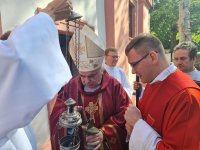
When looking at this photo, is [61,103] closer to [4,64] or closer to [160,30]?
[4,64]

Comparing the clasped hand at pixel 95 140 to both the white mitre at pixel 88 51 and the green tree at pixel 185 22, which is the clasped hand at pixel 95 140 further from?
Result: the green tree at pixel 185 22

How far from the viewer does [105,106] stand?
8.54ft

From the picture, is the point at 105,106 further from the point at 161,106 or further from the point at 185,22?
the point at 185,22

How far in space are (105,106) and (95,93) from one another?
6.5 inches

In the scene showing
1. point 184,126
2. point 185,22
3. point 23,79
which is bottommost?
point 185,22

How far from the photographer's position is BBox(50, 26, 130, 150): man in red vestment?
253 centimetres

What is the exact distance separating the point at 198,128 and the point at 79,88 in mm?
1273

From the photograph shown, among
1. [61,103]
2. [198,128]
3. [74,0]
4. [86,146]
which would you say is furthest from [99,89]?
[74,0]

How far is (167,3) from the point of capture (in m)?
32.3

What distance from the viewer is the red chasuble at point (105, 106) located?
97.2 inches

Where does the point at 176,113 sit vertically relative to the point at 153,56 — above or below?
below

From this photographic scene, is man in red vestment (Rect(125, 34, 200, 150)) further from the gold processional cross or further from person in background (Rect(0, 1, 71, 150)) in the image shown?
person in background (Rect(0, 1, 71, 150))

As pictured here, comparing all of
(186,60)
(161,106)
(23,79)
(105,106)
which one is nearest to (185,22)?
(186,60)

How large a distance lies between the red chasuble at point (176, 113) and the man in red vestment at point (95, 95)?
51cm
